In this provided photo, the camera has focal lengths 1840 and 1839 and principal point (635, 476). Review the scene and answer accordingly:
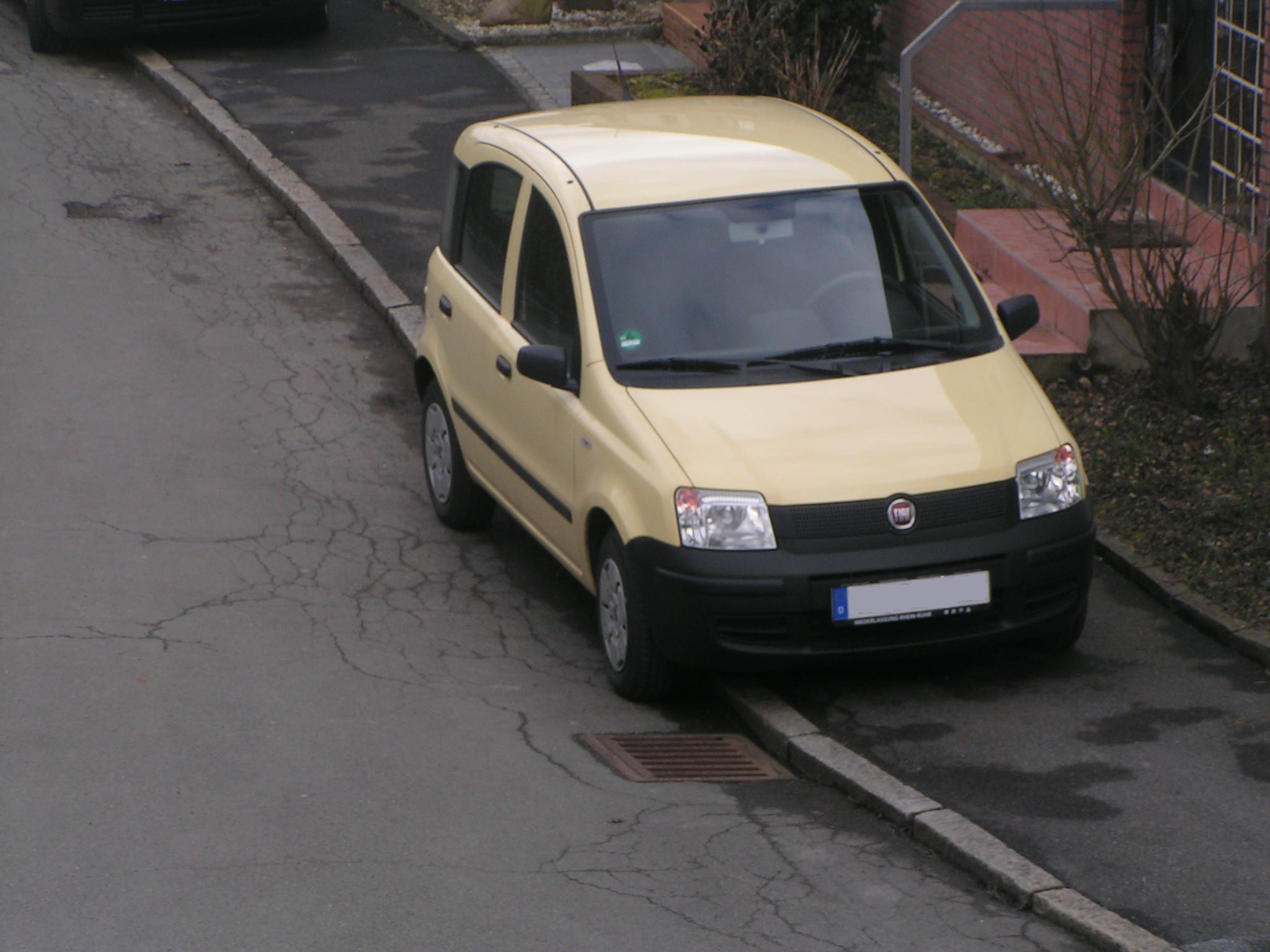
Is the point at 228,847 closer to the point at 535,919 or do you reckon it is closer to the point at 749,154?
the point at 535,919

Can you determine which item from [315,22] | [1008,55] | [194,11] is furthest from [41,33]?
[1008,55]

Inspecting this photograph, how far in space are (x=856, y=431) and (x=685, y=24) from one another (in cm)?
1162

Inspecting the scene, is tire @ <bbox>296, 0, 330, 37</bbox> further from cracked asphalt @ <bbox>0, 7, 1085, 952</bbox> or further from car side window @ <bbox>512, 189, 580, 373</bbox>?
car side window @ <bbox>512, 189, 580, 373</bbox>

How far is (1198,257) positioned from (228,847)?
6.69m

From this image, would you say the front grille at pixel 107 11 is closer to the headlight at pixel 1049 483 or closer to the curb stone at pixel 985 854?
the headlight at pixel 1049 483

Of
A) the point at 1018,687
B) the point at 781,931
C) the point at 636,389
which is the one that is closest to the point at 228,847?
the point at 781,931

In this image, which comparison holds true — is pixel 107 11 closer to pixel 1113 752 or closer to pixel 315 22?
pixel 315 22

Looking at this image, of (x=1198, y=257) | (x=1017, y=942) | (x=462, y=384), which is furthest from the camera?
(x=1198, y=257)

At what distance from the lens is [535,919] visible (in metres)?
5.21

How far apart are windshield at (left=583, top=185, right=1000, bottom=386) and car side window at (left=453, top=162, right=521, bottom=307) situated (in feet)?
2.52

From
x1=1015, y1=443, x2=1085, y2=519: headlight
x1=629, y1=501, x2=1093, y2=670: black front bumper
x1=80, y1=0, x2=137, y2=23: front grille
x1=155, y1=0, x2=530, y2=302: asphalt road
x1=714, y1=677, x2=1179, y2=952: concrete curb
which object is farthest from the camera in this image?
x1=80, y1=0, x2=137, y2=23: front grille

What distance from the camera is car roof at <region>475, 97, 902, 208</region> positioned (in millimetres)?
7355

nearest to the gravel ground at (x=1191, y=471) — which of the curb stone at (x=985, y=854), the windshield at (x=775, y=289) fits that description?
the windshield at (x=775, y=289)

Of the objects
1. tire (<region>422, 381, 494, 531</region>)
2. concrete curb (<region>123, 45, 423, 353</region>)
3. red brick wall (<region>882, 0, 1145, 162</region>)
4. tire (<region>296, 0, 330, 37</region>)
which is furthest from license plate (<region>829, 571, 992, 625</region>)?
tire (<region>296, 0, 330, 37</region>)
